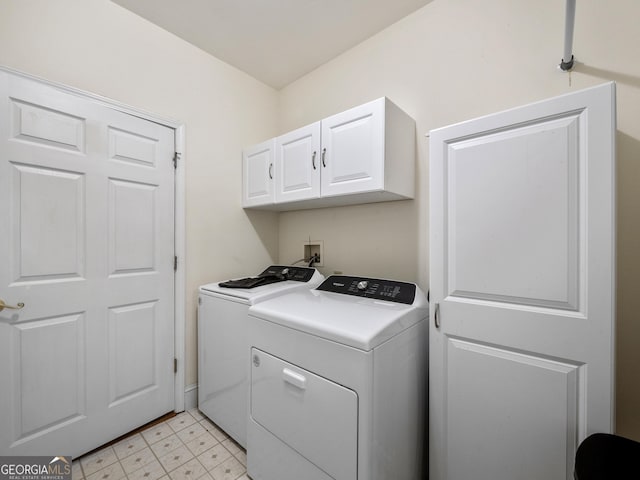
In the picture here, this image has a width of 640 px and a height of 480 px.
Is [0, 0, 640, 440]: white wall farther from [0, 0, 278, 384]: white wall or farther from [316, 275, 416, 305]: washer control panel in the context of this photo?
[316, 275, 416, 305]: washer control panel

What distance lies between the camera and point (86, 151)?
1.55 m

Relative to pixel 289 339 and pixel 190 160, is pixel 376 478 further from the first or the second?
pixel 190 160

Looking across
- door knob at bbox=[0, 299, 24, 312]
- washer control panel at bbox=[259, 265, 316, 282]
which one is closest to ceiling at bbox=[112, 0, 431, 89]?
washer control panel at bbox=[259, 265, 316, 282]

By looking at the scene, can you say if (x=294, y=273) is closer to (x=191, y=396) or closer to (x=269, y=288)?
(x=269, y=288)

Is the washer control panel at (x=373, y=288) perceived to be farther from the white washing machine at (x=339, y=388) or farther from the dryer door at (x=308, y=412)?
the dryer door at (x=308, y=412)

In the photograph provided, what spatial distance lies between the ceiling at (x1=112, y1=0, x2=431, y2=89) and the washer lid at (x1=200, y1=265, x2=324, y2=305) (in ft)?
5.78

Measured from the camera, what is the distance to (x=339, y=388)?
3.33ft

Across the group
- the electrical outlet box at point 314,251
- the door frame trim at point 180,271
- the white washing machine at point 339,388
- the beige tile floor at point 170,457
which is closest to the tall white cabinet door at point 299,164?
the electrical outlet box at point 314,251

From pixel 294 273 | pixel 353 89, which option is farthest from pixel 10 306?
pixel 353 89

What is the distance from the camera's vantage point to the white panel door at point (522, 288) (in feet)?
2.85

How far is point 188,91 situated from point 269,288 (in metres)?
1.63

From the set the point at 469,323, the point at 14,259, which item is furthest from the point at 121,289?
the point at 469,323

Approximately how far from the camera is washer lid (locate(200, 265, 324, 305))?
5.21 feet

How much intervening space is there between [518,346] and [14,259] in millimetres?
2368
